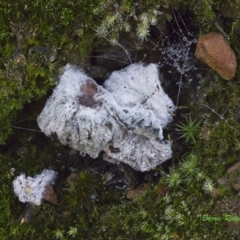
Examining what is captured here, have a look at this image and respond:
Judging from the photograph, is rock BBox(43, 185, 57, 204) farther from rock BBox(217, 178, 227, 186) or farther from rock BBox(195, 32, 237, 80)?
rock BBox(195, 32, 237, 80)

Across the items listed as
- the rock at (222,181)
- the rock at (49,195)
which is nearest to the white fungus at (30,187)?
the rock at (49,195)

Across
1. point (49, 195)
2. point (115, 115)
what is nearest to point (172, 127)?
point (115, 115)

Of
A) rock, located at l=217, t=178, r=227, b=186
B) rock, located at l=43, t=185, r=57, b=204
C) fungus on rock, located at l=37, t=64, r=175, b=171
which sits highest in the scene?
fungus on rock, located at l=37, t=64, r=175, b=171

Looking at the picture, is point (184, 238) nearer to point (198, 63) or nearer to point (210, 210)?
point (210, 210)

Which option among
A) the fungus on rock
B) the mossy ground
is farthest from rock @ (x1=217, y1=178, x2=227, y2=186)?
the fungus on rock

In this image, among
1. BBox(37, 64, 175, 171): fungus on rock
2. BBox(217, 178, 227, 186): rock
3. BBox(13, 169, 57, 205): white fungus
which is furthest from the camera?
BBox(13, 169, 57, 205): white fungus

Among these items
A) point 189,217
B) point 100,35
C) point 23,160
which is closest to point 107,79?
point 100,35

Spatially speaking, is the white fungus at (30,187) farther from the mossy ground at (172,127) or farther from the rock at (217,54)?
the rock at (217,54)

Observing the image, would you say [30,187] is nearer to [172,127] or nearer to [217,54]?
[172,127]
